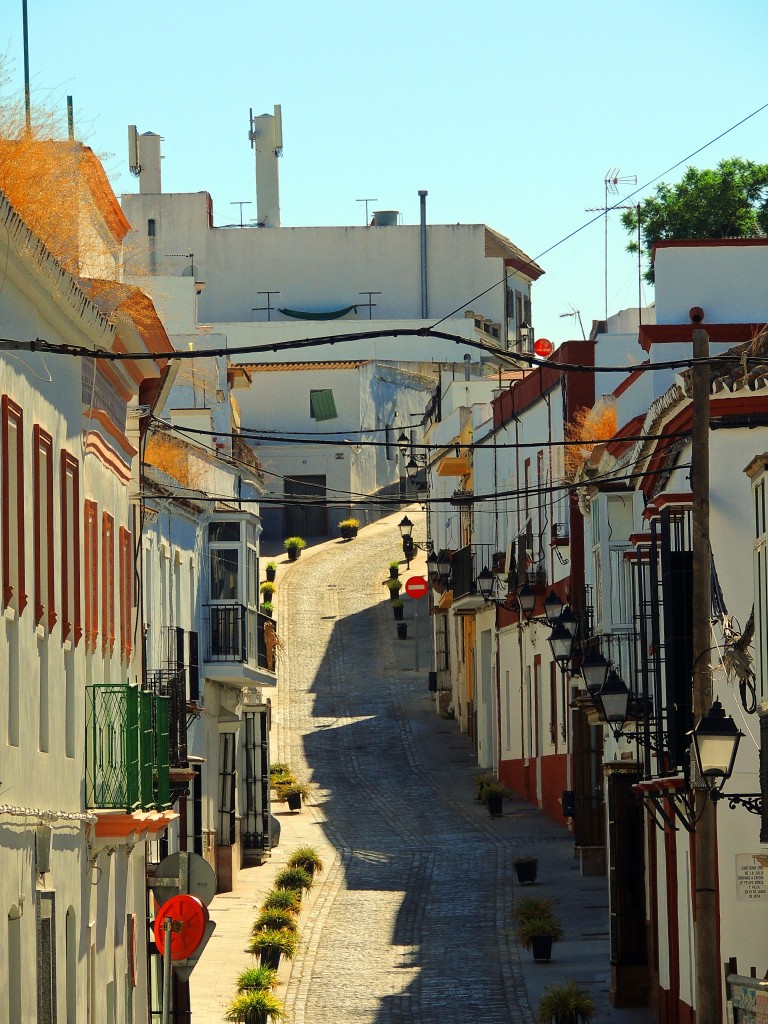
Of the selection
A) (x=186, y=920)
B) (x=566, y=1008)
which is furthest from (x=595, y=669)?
(x=186, y=920)

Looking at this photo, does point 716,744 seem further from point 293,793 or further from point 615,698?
point 293,793

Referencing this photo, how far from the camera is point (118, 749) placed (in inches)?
699

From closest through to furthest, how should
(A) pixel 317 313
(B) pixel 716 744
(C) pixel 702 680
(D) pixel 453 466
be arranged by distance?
(B) pixel 716 744, (C) pixel 702 680, (D) pixel 453 466, (A) pixel 317 313

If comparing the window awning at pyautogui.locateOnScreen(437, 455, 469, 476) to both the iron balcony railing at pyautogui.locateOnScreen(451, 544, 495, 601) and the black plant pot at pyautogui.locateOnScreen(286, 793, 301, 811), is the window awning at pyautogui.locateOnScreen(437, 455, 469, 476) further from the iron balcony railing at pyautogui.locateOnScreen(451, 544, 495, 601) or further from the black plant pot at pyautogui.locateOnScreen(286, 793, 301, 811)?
the black plant pot at pyautogui.locateOnScreen(286, 793, 301, 811)

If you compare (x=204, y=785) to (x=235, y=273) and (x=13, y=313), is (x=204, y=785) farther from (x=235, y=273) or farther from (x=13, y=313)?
(x=235, y=273)

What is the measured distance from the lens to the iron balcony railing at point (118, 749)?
677 inches

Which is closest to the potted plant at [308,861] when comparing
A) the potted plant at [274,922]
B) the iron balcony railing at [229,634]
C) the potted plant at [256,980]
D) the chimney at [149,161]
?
the iron balcony railing at [229,634]

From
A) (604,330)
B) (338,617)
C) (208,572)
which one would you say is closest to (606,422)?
(208,572)

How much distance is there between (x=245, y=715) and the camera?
37375mm

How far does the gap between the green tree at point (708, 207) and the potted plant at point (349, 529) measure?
74.3 ft

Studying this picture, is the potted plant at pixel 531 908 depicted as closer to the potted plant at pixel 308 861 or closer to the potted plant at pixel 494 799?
the potted plant at pixel 308 861

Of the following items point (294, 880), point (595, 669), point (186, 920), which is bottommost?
point (294, 880)

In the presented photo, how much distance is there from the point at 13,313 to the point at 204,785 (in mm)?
19774

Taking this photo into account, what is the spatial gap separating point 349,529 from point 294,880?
143 ft
